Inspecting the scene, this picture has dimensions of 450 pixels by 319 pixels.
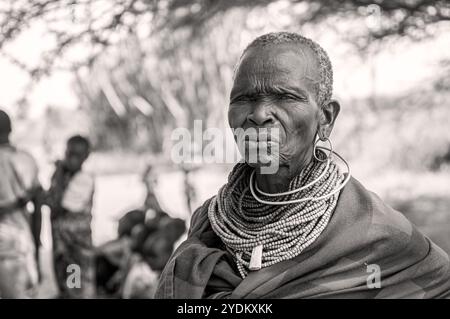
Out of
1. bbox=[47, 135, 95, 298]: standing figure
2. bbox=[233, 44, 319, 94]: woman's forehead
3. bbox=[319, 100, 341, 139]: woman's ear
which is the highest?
bbox=[233, 44, 319, 94]: woman's forehead

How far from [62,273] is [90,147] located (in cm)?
122

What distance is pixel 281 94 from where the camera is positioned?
1.77 metres

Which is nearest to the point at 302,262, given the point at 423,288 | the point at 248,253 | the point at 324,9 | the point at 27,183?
the point at 248,253

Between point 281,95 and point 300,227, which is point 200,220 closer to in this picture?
point 300,227

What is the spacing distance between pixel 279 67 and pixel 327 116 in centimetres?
24

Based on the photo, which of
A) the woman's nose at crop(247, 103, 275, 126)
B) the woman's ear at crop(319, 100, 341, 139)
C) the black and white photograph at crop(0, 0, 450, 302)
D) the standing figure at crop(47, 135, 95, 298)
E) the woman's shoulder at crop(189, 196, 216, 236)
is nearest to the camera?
the woman's nose at crop(247, 103, 275, 126)

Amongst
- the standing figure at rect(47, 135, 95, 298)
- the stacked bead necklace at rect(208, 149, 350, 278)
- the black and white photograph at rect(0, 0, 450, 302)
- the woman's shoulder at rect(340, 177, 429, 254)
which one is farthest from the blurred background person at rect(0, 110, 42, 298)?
the woman's shoulder at rect(340, 177, 429, 254)

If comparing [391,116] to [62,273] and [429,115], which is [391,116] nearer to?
[429,115]

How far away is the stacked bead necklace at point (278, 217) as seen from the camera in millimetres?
1794

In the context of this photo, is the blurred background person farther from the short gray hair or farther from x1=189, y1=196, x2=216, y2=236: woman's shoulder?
the short gray hair

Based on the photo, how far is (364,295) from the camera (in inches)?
69.5

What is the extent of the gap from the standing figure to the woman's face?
4.21m

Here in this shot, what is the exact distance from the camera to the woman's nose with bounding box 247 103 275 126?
1.75 m

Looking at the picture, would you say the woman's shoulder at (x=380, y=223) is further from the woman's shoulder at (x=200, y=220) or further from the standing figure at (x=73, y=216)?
the standing figure at (x=73, y=216)
